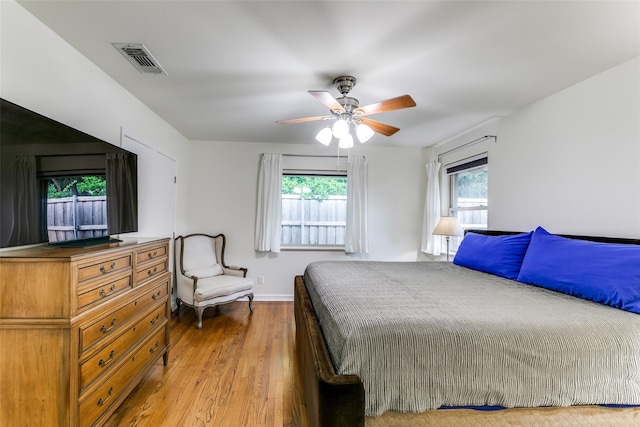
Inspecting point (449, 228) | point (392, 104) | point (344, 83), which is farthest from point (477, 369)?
point (449, 228)

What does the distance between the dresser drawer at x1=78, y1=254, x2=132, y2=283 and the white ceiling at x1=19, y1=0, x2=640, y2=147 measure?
1.36 metres

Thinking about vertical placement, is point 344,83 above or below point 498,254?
above

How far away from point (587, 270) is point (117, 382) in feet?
9.35

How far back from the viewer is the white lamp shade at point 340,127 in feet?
7.40

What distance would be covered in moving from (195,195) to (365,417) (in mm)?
3862

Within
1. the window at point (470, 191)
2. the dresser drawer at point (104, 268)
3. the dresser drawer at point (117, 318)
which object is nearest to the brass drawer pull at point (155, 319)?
the dresser drawer at point (117, 318)

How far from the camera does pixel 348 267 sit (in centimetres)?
266

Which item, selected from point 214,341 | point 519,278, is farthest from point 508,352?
point 214,341

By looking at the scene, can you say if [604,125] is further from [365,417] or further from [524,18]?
[365,417]

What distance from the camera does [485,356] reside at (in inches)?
48.4

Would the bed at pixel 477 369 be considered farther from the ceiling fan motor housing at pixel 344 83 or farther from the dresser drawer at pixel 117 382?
the ceiling fan motor housing at pixel 344 83

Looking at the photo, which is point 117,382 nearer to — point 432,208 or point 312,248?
point 312,248

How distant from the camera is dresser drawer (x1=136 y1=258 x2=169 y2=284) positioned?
1993mm

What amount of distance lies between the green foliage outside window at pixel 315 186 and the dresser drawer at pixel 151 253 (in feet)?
7.73
